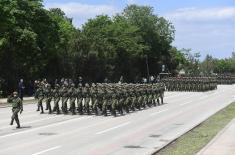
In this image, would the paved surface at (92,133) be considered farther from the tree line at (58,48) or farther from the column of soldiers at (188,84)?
the column of soldiers at (188,84)

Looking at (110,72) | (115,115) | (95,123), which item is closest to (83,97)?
(115,115)

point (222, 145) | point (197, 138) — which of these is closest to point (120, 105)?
point (197, 138)

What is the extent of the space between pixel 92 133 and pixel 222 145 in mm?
6255

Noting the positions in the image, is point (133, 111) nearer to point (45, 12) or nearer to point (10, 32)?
point (10, 32)

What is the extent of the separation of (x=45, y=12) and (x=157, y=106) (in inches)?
922

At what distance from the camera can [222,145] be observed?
61.1ft

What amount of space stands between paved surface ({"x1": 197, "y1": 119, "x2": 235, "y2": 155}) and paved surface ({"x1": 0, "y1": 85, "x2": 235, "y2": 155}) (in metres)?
1.64

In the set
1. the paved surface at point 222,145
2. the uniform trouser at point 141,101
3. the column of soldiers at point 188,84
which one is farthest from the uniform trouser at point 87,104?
the column of soldiers at point 188,84

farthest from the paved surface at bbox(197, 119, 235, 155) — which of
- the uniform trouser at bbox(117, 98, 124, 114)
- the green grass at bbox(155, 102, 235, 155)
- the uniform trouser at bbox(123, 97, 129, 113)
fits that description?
the uniform trouser at bbox(123, 97, 129, 113)

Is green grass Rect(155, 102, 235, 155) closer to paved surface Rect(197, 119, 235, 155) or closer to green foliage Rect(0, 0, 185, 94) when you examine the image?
paved surface Rect(197, 119, 235, 155)

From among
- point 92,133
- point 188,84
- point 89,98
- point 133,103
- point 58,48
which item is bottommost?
point 92,133

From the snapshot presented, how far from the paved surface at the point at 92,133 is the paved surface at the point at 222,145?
1.64 meters

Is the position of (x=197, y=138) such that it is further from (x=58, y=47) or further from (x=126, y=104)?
(x=58, y=47)

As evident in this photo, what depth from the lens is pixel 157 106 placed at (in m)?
41.2
